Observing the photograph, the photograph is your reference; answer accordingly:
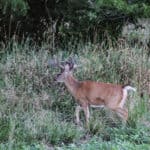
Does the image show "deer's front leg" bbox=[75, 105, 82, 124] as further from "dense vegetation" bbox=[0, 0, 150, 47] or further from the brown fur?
"dense vegetation" bbox=[0, 0, 150, 47]

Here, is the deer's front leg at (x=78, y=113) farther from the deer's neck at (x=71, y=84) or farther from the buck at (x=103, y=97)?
the deer's neck at (x=71, y=84)

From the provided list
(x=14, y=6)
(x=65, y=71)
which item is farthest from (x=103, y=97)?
(x=14, y=6)

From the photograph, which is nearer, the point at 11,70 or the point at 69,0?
the point at 11,70

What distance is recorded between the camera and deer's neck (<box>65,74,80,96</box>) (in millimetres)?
9508

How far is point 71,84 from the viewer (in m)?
9.61

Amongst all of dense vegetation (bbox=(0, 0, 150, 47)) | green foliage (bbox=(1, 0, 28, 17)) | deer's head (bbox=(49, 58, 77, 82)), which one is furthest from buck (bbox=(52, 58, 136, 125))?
dense vegetation (bbox=(0, 0, 150, 47))

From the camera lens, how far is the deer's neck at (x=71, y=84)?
374 inches

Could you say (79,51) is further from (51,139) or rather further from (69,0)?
(51,139)

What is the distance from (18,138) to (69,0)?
15.4 ft

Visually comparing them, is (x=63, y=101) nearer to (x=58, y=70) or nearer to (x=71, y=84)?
(x=71, y=84)

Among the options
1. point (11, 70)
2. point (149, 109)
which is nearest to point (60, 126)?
point (149, 109)

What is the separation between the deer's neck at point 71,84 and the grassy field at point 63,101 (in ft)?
1.20

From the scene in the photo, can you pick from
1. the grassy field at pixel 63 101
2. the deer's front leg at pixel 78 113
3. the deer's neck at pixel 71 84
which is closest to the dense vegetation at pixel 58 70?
the grassy field at pixel 63 101

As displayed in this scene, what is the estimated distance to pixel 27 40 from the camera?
12000mm
